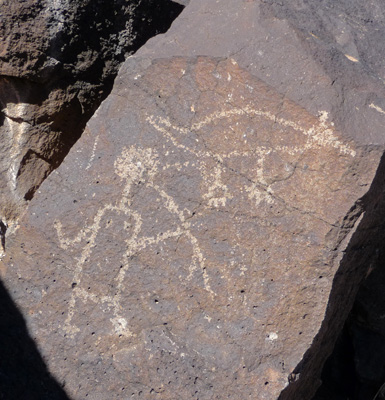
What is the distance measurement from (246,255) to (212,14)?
0.89m

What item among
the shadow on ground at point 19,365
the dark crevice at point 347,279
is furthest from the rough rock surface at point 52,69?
the dark crevice at point 347,279

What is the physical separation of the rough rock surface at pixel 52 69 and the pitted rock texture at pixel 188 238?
43 cm

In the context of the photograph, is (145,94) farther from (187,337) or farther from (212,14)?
(187,337)

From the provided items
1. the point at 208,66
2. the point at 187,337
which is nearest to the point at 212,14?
the point at 208,66

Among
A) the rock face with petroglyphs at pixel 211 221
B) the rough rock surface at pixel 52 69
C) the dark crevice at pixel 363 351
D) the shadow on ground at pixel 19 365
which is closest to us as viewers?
the rock face with petroglyphs at pixel 211 221

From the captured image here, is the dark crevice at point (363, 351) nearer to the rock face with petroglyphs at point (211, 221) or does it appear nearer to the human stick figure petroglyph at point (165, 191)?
the rock face with petroglyphs at point (211, 221)

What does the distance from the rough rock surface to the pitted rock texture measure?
0.43 m

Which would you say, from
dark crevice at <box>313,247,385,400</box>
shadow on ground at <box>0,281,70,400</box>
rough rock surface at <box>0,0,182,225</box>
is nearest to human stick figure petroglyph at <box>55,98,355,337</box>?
shadow on ground at <box>0,281,70,400</box>

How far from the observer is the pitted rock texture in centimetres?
179

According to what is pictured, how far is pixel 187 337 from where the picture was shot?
1.85 meters

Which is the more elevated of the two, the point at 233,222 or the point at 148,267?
the point at 233,222

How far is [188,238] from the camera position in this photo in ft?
6.13

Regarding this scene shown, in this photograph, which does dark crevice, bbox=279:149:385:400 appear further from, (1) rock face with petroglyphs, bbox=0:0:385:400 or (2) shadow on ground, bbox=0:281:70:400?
(2) shadow on ground, bbox=0:281:70:400

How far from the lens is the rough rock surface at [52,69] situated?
222 centimetres
